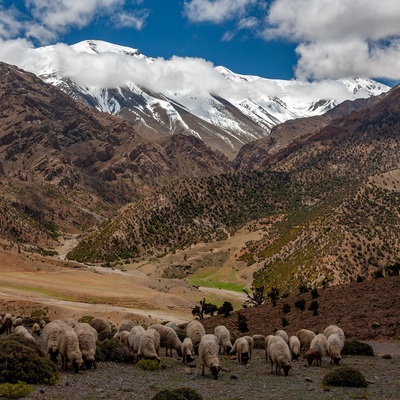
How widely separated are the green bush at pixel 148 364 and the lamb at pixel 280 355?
14.9 feet

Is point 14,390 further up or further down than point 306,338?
further down

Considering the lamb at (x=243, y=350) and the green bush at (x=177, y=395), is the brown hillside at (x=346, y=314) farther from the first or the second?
the green bush at (x=177, y=395)

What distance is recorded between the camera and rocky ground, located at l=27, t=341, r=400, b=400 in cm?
1530

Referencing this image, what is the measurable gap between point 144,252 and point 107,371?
344ft

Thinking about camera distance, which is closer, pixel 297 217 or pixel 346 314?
pixel 346 314

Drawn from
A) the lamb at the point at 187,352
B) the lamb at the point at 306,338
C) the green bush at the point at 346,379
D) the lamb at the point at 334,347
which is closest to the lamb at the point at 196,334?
the lamb at the point at 187,352

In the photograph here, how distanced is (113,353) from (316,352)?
877 cm

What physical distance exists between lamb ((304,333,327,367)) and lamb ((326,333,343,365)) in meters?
0.27

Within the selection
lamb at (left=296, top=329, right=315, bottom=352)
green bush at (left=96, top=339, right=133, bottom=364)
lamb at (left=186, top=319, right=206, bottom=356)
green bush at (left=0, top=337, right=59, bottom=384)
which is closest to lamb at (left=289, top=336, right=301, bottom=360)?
lamb at (left=296, top=329, right=315, bottom=352)

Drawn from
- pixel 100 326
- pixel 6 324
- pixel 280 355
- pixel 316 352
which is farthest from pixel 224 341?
pixel 6 324

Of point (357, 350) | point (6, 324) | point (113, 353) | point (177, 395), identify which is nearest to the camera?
point (177, 395)

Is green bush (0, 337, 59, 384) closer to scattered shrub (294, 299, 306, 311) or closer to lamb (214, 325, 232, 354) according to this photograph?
lamb (214, 325, 232, 354)

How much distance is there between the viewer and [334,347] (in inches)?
897

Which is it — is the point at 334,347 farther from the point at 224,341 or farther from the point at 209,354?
the point at 209,354
